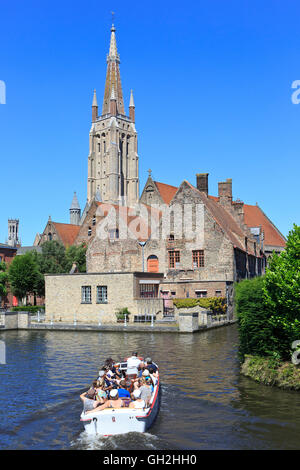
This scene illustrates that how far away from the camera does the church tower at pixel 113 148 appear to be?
5320 inches

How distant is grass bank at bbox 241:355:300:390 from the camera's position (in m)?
17.9

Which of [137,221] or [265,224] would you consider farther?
[265,224]

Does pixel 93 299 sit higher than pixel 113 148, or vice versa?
pixel 113 148

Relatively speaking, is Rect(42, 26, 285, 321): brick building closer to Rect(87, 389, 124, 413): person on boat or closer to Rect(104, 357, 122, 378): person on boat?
Rect(104, 357, 122, 378): person on boat

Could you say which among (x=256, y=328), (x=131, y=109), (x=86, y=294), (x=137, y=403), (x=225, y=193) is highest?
(x=131, y=109)

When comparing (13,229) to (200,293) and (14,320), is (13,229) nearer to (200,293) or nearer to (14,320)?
(14,320)

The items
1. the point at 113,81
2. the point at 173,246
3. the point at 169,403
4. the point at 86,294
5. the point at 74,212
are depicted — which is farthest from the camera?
the point at 113,81

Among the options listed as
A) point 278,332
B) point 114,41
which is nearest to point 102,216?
point 278,332

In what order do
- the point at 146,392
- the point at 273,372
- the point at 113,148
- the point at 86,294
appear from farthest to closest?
the point at 113,148 → the point at 86,294 → the point at 273,372 → the point at 146,392

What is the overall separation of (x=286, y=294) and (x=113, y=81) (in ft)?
435

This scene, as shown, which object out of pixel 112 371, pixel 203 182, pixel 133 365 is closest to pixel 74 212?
pixel 203 182

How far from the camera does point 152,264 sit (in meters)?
52.9

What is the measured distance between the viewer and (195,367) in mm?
23047
